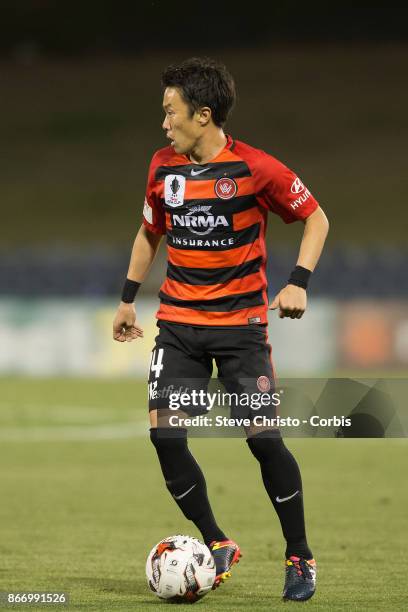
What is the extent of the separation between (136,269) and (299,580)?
1.55m

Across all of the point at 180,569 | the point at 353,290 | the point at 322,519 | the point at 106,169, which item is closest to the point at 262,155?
the point at 180,569

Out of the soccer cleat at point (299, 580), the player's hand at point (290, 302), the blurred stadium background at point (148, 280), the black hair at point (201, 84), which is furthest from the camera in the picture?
the blurred stadium background at point (148, 280)

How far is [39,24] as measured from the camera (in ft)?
159

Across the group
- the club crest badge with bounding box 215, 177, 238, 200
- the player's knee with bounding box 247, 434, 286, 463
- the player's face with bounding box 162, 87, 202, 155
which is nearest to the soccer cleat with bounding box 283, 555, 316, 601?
the player's knee with bounding box 247, 434, 286, 463

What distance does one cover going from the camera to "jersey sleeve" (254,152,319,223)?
5.48m

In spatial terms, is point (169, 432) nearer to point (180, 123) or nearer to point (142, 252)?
point (142, 252)

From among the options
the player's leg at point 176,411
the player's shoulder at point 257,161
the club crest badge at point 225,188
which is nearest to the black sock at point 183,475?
the player's leg at point 176,411

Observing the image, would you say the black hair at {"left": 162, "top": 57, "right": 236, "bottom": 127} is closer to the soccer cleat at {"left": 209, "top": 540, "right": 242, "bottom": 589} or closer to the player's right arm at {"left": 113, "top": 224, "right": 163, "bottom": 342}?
the player's right arm at {"left": 113, "top": 224, "right": 163, "bottom": 342}

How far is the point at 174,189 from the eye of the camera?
5.56 m

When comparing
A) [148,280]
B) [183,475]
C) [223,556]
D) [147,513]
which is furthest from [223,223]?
[148,280]

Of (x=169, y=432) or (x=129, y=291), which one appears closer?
(x=169, y=432)

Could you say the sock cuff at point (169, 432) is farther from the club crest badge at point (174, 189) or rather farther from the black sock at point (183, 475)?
the club crest badge at point (174, 189)

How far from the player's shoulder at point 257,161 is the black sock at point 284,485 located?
1097 millimetres

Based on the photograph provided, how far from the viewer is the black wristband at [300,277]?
5359mm
